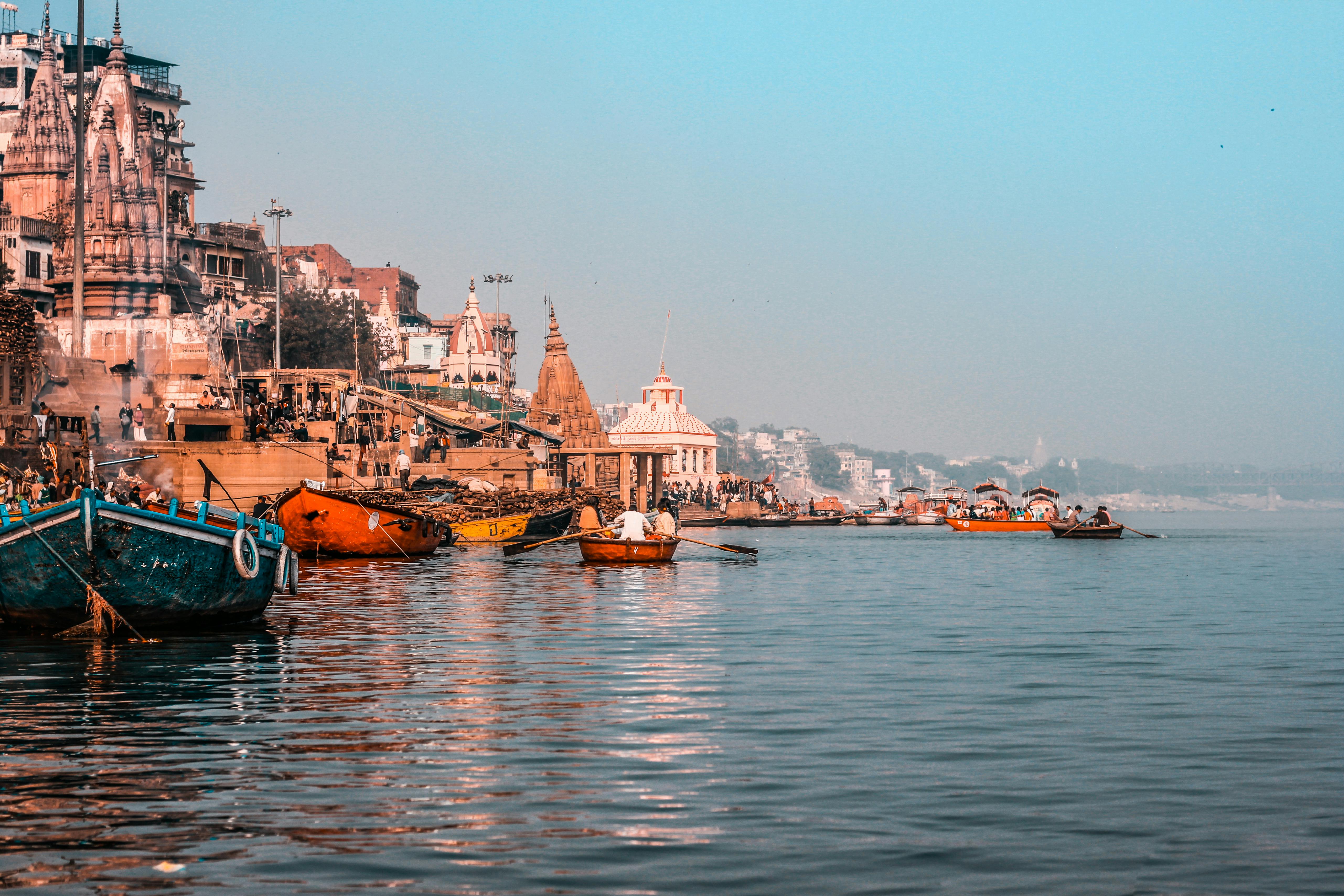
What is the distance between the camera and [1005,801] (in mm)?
10406

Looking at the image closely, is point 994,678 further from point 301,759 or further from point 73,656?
point 73,656

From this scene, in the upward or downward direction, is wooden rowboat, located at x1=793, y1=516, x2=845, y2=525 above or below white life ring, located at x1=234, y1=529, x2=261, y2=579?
below

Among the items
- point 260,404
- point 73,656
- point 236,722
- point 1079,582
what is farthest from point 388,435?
point 236,722

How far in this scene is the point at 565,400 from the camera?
374 feet

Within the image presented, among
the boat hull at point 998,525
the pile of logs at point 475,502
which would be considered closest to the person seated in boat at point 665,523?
the pile of logs at point 475,502

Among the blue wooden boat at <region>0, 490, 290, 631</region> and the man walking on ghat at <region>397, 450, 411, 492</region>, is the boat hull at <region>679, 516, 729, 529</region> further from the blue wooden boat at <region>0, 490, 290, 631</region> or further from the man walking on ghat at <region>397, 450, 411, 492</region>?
the blue wooden boat at <region>0, 490, 290, 631</region>

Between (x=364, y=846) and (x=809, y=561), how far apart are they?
45.5 m

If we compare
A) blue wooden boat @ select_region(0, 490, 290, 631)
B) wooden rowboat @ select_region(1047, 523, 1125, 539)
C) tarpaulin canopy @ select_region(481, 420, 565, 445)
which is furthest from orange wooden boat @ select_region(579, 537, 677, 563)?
wooden rowboat @ select_region(1047, 523, 1125, 539)

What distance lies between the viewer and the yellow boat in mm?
53531

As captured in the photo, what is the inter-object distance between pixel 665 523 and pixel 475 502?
24271mm

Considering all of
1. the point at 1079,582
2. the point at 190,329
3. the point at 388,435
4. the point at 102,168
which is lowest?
the point at 1079,582

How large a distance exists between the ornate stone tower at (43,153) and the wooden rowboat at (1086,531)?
184 ft

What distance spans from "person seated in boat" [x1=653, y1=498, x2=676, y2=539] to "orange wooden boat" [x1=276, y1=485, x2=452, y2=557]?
8.27 metres

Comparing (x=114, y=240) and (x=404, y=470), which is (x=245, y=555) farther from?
(x=114, y=240)
